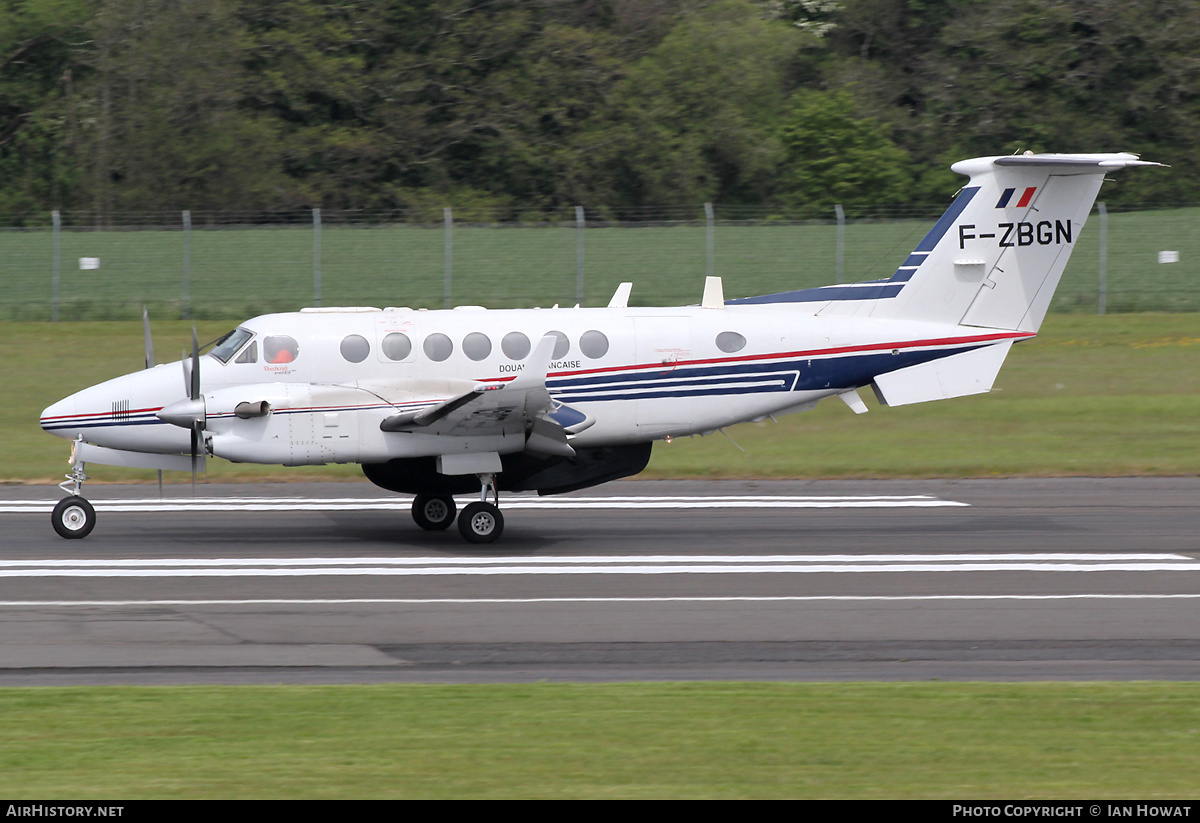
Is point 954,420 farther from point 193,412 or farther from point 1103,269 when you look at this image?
point 193,412

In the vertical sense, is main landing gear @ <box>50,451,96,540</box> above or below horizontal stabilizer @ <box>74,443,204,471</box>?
below

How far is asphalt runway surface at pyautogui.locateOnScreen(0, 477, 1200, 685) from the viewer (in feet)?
33.0

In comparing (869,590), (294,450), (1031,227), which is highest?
(1031,227)

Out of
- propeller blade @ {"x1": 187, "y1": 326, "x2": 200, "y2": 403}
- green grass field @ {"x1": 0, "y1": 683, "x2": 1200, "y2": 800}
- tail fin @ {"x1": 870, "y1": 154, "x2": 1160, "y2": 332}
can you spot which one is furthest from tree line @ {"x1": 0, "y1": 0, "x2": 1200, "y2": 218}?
green grass field @ {"x1": 0, "y1": 683, "x2": 1200, "y2": 800}

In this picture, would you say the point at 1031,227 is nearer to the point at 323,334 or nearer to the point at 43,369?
the point at 323,334

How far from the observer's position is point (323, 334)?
15.0m

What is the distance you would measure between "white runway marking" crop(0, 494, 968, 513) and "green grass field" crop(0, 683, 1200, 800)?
827 cm

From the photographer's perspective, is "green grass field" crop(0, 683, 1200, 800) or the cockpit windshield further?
the cockpit windshield

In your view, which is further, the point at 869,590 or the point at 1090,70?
the point at 1090,70

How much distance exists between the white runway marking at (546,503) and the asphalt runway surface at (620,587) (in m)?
0.08

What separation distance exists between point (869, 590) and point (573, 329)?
14.9 feet

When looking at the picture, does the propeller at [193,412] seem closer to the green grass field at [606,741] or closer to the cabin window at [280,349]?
the cabin window at [280,349]

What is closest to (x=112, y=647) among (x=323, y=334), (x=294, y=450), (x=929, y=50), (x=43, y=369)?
(x=294, y=450)

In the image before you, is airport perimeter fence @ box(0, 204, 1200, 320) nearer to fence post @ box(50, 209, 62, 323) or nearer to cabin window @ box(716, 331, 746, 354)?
fence post @ box(50, 209, 62, 323)
